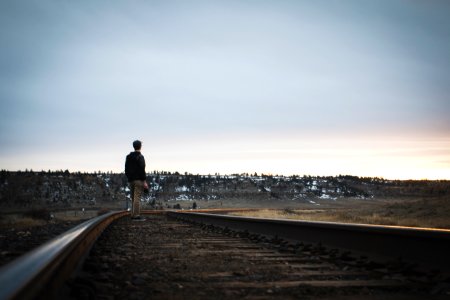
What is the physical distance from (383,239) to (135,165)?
8400 millimetres

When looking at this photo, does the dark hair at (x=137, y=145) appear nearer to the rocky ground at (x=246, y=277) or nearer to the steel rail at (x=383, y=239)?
the steel rail at (x=383, y=239)

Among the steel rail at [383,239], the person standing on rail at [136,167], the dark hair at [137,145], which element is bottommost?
the steel rail at [383,239]

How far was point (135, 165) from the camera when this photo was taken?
11.9 meters

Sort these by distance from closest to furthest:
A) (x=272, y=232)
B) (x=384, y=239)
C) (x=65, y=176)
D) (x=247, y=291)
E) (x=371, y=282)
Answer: (x=247, y=291)
(x=371, y=282)
(x=384, y=239)
(x=272, y=232)
(x=65, y=176)

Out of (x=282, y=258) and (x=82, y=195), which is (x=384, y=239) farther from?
(x=82, y=195)

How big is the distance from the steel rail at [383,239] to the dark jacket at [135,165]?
560cm

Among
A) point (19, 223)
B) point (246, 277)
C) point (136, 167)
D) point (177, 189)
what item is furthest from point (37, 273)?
point (177, 189)

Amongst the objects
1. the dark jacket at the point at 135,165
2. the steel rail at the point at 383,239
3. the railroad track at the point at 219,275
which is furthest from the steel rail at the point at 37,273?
the dark jacket at the point at 135,165

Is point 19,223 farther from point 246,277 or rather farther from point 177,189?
point 177,189

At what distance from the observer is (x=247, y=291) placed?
319 centimetres

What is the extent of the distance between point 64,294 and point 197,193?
153 metres

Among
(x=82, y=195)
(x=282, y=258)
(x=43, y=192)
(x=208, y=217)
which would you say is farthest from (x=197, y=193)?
(x=282, y=258)

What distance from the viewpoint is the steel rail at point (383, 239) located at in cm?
372

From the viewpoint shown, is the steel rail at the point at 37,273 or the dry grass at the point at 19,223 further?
the dry grass at the point at 19,223
